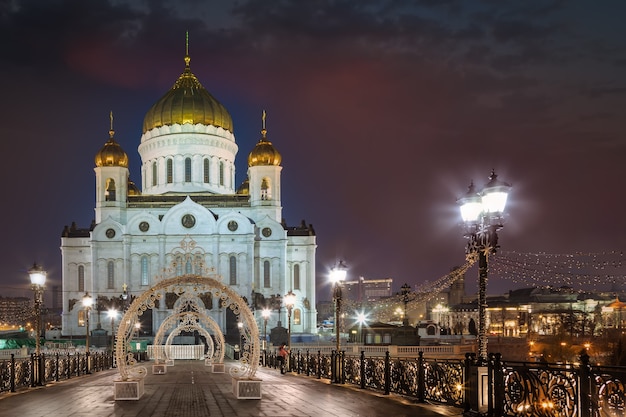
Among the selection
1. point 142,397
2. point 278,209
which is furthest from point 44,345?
point 142,397

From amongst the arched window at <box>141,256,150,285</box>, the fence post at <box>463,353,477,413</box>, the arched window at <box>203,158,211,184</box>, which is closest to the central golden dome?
the arched window at <box>203,158,211,184</box>

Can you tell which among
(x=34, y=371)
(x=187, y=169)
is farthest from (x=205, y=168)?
(x=34, y=371)

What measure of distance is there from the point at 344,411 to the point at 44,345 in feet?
157

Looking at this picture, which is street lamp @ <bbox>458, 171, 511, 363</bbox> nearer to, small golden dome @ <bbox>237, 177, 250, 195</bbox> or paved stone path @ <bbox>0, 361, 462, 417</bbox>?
paved stone path @ <bbox>0, 361, 462, 417</bbox>

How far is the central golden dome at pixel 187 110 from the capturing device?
266 ft

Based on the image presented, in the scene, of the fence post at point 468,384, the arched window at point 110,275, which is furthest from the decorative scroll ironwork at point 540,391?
the arched window at point 110,275

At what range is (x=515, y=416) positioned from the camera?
11.9 meters

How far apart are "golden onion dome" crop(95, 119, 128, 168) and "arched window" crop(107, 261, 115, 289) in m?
10.7

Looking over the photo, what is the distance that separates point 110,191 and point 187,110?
11.9 metres

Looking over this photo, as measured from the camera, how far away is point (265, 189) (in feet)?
262

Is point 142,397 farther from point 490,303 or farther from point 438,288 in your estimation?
point 490,303

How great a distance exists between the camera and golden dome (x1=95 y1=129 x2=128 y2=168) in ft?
257

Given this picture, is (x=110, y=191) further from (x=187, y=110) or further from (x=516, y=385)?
(x=516, y=385)

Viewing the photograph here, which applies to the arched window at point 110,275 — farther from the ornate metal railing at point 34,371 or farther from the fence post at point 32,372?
the fence post at point 32,372
